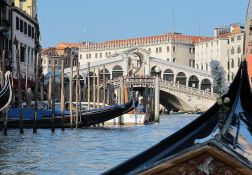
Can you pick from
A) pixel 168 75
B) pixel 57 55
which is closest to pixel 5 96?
pixel 168 75

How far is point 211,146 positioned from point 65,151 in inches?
244

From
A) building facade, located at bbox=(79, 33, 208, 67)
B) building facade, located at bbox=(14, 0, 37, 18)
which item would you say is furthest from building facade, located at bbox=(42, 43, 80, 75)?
building facade, located at bbox=(14, 0, 37, 18)

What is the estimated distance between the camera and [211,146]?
2289mm

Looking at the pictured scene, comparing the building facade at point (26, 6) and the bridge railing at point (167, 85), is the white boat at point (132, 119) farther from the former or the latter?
the bridge railing at point (167, 85)

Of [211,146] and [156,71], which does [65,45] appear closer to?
[156,71]

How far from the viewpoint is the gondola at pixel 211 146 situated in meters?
2.30

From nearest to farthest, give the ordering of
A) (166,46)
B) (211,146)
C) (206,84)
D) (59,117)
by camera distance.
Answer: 1. (211,146)
2. (59,117)
3. (206,84)
4. (166,46)

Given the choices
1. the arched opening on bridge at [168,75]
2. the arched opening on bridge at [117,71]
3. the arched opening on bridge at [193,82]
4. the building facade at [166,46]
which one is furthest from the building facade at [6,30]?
the building facade at [166,46]

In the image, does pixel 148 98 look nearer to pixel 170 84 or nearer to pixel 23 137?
pixel 170 84

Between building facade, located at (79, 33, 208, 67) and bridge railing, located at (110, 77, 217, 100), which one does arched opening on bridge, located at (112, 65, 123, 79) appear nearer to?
bridge railing, located at (110, 77, 217, 100)

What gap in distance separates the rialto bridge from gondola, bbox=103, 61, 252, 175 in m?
25.5

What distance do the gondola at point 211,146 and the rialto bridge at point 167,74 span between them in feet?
83.7

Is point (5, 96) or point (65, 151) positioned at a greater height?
point (5, 96)

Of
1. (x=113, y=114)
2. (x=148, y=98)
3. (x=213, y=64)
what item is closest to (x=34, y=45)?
(x=148, y=98)
